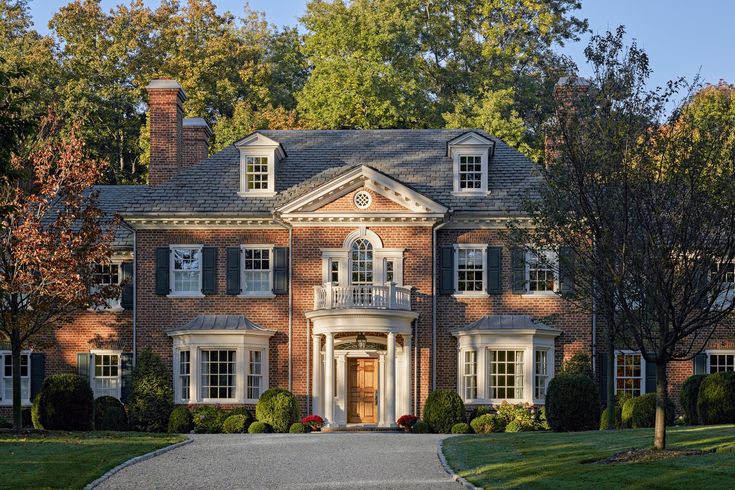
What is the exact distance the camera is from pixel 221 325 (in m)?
41.1

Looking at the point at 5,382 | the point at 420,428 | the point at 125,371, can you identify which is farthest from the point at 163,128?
the point at 420,428

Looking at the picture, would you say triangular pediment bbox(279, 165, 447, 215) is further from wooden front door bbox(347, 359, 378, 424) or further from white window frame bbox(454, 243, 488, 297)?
wooden front door bbox(347, 359, 378, 424)

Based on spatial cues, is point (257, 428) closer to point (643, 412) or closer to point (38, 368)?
point (38, 368)

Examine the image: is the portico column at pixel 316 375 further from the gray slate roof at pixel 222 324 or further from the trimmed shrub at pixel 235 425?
the trimmed shrub at pixel 235 425

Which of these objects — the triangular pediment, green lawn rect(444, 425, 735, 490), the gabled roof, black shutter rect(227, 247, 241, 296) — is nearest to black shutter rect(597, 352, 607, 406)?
the triangular pediment

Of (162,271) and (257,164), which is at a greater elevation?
(257,164)

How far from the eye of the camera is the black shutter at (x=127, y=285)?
42156mm

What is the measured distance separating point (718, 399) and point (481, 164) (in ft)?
40.8

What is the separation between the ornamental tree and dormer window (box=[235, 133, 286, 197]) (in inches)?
256

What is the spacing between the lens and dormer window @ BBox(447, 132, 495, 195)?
4209 cm

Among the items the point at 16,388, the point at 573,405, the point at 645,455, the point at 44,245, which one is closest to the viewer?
the point at 645,455

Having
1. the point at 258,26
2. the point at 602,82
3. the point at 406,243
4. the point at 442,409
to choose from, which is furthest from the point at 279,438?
the point at 258,26

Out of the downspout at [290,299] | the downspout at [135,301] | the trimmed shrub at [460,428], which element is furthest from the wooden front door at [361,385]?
the downspout at [135,301]

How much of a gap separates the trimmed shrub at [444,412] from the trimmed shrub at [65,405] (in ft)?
30.6
